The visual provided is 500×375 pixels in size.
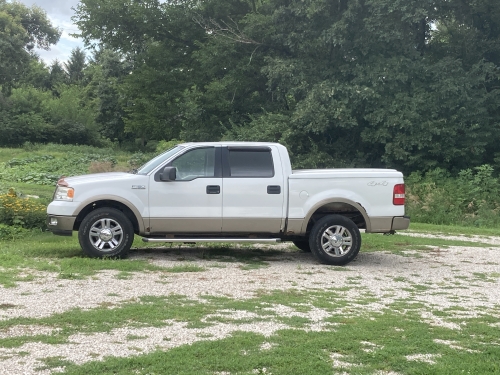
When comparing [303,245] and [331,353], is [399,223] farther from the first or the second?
[331,353]

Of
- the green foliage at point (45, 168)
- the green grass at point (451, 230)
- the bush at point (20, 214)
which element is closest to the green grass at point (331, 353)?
the bush at point (20, 214)

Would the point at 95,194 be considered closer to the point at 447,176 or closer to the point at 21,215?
the point at 21,215

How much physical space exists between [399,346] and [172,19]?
28.7 meters

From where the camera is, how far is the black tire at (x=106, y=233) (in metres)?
9.57

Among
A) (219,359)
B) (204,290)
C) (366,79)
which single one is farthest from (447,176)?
(219,359)

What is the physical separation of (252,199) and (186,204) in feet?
3.55

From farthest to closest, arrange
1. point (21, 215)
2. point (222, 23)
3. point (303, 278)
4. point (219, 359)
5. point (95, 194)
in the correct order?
1. point (222, 23)
2. point (21, 215)
3. point (95, 194)
4. point (303, 278)
5. point (219, 359)

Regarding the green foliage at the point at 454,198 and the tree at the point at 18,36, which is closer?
the green foliage at the point at 454,198

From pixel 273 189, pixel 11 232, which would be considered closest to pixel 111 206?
pixel 273 189

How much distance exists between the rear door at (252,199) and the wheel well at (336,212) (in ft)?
2.21

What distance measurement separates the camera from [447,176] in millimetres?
25406

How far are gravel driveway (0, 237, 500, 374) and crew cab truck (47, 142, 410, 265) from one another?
0.53 m

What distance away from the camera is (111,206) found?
994 centimetres

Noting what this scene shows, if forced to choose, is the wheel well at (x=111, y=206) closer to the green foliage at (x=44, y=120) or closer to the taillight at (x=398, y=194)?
the taillight at (x=398, y=194)
